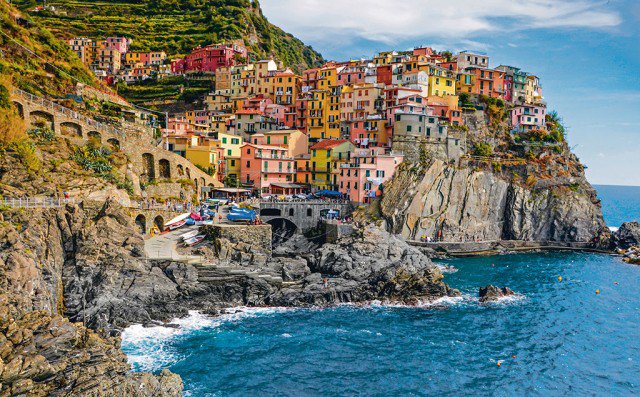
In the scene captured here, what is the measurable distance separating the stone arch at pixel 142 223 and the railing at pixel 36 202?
8.25 meters

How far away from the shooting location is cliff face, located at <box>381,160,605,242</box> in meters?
71.7

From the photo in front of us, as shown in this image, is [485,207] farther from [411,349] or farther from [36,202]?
[36,202]

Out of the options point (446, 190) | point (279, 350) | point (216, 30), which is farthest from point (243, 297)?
point (216, 30)

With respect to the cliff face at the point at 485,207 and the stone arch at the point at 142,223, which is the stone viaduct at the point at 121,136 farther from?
the cliff face at the point at 485,207

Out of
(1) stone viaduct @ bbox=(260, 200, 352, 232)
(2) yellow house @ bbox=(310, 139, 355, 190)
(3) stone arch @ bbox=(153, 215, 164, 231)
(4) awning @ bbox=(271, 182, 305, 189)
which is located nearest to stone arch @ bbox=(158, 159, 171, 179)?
(3) stone arch @ bbox=(153, 215, 164, 231)

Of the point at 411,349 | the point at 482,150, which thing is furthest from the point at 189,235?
the point at 482,150

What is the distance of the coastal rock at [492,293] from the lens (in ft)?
166

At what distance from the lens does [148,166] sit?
61.8 m

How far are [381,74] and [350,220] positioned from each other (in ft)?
119

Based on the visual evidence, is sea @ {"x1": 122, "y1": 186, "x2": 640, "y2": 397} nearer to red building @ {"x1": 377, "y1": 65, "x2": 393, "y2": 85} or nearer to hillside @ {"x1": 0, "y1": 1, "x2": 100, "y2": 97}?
hillside @ {"x1": 0, "y1": 1, "x2": 100, "y2": 97}

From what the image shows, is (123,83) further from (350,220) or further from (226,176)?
(350,220)

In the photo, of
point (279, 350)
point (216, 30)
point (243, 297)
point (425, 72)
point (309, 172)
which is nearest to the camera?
point (279, 350)

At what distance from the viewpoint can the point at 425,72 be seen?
86.4 m

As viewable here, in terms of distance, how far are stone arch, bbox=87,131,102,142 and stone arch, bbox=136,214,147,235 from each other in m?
11.0
